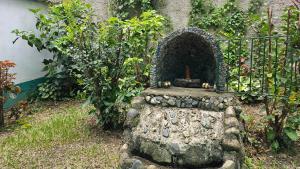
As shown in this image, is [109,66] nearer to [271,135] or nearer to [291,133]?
[271,135]

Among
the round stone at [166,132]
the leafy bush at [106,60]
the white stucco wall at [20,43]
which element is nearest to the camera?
the round stone at [166,132]

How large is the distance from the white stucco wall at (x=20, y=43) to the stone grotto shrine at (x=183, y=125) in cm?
424

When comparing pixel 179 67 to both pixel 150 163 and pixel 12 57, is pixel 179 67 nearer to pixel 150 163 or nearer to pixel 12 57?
pixel 150 163

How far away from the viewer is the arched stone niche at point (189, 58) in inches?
180

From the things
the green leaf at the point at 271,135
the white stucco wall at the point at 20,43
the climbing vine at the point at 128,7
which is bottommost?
the green leaf at the point at 271,135

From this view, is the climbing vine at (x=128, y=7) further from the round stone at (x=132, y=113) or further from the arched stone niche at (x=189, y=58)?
the round stone at (x=132, y=113)

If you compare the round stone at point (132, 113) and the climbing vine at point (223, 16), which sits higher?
the climbing vine at point (223, 16)

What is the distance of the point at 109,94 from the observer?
558cm

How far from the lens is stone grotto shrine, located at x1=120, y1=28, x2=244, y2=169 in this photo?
3959 millimetres

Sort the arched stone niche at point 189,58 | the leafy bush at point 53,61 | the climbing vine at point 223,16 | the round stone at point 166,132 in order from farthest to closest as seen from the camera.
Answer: the climbing vine at point 223,16, the leafy bush at point 53,61, the arched stone niche at point 189,58, the round stone at point 166,132

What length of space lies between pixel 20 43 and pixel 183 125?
534 cm

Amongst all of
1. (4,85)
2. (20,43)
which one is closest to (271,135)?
(4,85)

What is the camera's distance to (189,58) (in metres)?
5.43

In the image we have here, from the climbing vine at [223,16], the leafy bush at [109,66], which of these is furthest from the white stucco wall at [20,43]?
the climbing vine at [223,16]
